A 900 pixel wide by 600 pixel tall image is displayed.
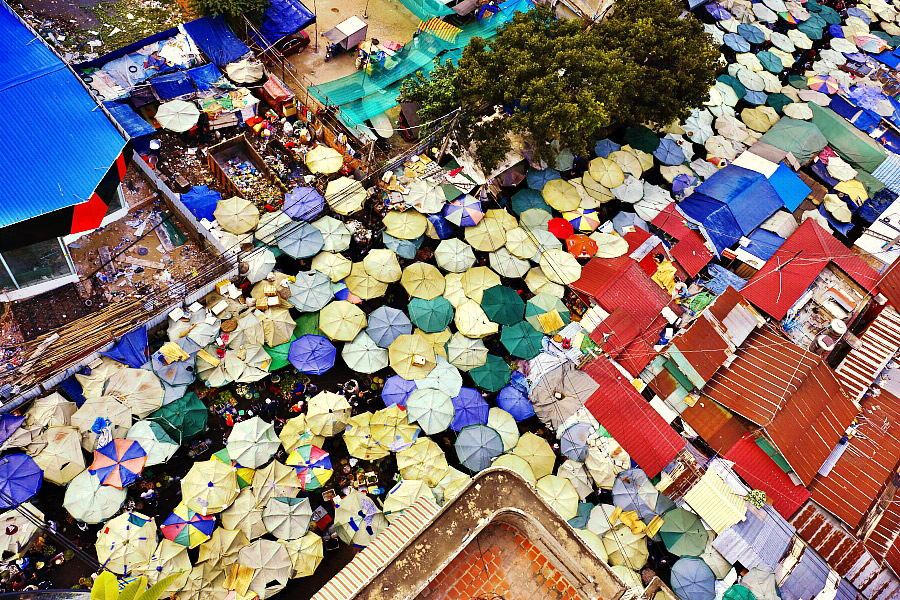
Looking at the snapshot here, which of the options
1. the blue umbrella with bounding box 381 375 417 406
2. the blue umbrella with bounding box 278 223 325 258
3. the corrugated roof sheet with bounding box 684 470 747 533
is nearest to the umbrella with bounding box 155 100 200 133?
the blue umbrella with bounding box 278 223 325 258

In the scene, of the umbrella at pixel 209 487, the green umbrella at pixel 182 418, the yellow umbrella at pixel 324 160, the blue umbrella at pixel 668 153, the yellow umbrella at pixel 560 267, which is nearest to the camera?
the umbrella at pixel 209 487

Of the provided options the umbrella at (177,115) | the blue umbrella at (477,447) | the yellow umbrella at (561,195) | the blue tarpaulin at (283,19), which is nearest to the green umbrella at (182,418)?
the blue umbrella at (477,447)

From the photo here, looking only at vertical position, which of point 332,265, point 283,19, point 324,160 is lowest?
point 332,265

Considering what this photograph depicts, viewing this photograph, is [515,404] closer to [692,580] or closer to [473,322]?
[473,322]

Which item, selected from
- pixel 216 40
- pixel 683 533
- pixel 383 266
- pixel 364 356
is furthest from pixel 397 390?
pixel 216 40

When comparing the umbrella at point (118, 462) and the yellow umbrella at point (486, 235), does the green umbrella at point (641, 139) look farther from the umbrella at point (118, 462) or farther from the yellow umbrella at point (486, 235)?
the umbrella at point (118, 462)
